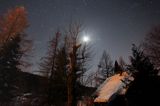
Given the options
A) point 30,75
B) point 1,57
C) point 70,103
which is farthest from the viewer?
point 30,75

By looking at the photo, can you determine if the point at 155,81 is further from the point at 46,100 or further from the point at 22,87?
the point at 22,87

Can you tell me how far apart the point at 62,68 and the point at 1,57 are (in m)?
8.64

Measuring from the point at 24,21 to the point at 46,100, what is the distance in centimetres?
1308

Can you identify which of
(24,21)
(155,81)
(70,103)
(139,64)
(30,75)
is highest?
(24,21)

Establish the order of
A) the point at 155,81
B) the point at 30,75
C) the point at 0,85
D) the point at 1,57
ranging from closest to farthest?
the point at 155,81
the point at 0,85
the point at 1,57
the point at 30,75

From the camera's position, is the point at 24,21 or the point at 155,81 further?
the point at 24,21

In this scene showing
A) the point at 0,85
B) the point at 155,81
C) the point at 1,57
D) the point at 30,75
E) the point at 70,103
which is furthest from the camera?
the point at 30,75

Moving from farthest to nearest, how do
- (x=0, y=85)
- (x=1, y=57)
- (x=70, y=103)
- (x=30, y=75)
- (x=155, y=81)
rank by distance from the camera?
1. (x=30, y=75)
2. (x=1, y=57)
3. (x=0, y=85)
4. (x=70, y=103)
5. (x=155, y=81)

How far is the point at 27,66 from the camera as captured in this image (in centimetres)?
3042

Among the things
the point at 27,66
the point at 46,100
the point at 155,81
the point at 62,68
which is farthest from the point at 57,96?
the point at 155,81

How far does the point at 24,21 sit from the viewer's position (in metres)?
33.0

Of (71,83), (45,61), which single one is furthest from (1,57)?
(71,83)

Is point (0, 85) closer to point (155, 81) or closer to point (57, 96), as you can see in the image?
point (57, 96)

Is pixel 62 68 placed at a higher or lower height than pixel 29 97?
higher
